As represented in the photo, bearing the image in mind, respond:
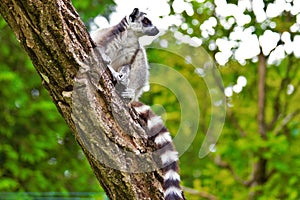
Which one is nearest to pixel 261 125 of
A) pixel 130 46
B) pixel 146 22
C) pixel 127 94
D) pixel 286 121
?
pixel 286 121

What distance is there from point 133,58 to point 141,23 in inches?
10.0

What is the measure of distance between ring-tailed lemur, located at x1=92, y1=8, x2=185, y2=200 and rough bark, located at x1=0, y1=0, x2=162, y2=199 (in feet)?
0.93

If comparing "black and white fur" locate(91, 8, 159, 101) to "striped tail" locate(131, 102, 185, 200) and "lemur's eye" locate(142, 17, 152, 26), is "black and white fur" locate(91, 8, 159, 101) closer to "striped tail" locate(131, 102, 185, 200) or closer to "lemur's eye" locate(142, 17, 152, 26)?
"lemur's eye" locate(142, 17, 152, 26)

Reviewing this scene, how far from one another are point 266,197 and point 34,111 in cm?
326

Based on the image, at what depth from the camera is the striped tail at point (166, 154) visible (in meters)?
1.97

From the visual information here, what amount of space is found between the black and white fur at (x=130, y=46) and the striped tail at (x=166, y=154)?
34cm

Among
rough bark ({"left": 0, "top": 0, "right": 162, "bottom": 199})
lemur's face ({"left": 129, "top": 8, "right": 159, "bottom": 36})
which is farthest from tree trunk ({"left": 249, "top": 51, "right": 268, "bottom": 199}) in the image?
rough bark ({"left": 0, "top": 0, "right": 162, "bottom": 199})

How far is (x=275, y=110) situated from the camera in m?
4.35

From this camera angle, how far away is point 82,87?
1.78 meters

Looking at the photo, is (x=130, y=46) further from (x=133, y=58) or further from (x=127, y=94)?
(x=127, y=94)

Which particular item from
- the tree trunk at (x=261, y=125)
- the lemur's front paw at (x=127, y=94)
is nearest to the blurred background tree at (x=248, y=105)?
the tree trunk at (x=261, y=125)

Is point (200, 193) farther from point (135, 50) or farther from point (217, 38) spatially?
point (135, 50)

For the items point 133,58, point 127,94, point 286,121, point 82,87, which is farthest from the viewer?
point 286,121

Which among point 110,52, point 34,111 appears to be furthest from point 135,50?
point 34,111
